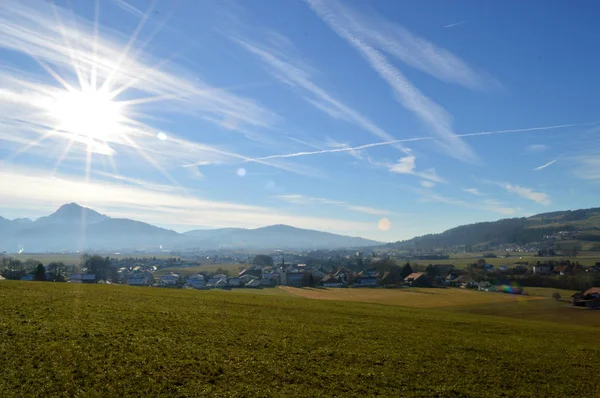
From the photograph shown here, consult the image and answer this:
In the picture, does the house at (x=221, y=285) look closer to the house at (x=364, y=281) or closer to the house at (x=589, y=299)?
the house at (x=364, y=281)

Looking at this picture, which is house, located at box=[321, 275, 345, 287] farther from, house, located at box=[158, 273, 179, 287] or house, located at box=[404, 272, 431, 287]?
house, located at box=[158, 273, 179, 287]

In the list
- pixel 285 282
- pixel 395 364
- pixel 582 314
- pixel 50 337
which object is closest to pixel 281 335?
pixel 395 364

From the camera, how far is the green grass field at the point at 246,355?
15949 mm

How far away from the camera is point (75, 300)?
29.1 m

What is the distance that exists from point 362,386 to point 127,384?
10.3m

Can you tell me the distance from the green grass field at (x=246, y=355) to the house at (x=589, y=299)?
51622 millimetres

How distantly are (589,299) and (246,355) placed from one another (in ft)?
275

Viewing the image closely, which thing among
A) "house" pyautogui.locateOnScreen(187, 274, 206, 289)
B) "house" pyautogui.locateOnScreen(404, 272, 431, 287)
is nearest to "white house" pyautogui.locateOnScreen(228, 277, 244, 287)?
"house" pyautogui.locateOnScreen(187, 274, 206, 289)

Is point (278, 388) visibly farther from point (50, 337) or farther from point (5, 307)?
point (5, 307)

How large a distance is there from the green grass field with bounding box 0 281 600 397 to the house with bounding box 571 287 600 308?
2032 inches

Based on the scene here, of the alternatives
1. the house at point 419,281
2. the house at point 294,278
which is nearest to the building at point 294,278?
the house at point 294,278

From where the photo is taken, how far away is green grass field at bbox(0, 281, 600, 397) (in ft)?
52.3

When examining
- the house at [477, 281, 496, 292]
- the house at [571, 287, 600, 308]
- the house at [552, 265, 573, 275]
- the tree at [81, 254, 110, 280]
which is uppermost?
the tree at [81, 254, 110, 280]

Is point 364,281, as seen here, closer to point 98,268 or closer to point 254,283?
point 254,283
